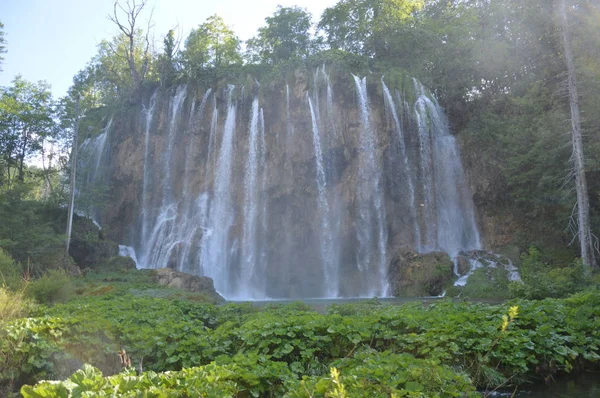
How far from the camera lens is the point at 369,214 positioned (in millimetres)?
27469

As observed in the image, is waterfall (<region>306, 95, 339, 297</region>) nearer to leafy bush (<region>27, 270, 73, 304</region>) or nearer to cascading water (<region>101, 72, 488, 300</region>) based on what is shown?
cascading water (<region>101, 72, 488, 300</region>)

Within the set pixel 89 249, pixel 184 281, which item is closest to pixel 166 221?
pixel 89 249

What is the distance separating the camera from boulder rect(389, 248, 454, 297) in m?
21.3

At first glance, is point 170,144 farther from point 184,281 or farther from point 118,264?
point 184,281

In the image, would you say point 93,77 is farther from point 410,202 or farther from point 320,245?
point 410,202

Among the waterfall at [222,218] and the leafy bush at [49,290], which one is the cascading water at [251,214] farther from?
the leafy bush at [49,290]

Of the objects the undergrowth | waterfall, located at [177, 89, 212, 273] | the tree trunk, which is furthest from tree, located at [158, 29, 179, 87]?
the undergrowth

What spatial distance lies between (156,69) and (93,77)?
12.3m

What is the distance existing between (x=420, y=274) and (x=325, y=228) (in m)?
7.75

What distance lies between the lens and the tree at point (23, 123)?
106ft

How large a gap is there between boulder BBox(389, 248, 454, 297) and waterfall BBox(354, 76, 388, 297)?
1.98 metres

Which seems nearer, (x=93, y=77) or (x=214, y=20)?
(x=214, y=20)

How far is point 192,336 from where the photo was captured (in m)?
6.07

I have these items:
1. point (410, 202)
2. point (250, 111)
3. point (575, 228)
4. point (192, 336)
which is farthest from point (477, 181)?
point (192, 336)
